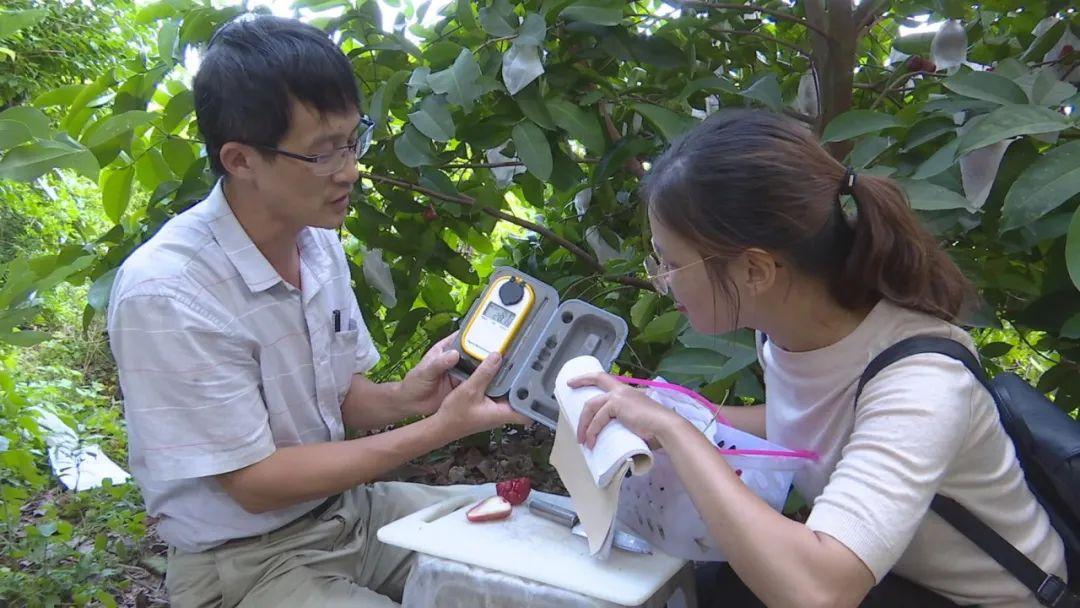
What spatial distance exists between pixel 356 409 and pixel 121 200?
2.06 ft

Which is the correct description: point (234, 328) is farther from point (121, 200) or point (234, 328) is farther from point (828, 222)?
point (828, 222)

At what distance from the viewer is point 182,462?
1.28 meters

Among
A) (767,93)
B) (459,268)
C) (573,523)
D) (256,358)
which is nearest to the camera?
(573,523)

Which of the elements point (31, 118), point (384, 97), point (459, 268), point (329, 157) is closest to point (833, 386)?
point (329, 157)

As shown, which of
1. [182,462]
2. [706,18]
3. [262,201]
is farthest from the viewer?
[706,18]

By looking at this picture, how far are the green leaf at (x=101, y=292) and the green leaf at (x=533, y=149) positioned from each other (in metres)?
0.75

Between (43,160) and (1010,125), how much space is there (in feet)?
4.44

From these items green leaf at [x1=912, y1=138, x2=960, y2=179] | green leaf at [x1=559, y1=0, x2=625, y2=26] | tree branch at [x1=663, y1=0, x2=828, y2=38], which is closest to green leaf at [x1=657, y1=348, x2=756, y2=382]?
green leaf at [x1=912, y1=138, x2=960, y2=179]

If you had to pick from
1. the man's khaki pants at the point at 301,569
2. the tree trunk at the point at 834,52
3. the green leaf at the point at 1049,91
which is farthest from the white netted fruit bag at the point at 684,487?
the tree trunk at the point at 834,52

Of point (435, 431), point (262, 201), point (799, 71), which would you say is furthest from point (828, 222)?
point (799, 71)

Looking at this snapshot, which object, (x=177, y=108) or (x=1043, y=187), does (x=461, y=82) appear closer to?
(x=177, y=108)

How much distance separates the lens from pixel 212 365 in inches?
50.8

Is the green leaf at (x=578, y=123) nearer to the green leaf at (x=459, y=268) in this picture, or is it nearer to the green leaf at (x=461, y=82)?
the green leaf at (x=461, y=82)

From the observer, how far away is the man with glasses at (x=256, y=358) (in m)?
1.28
